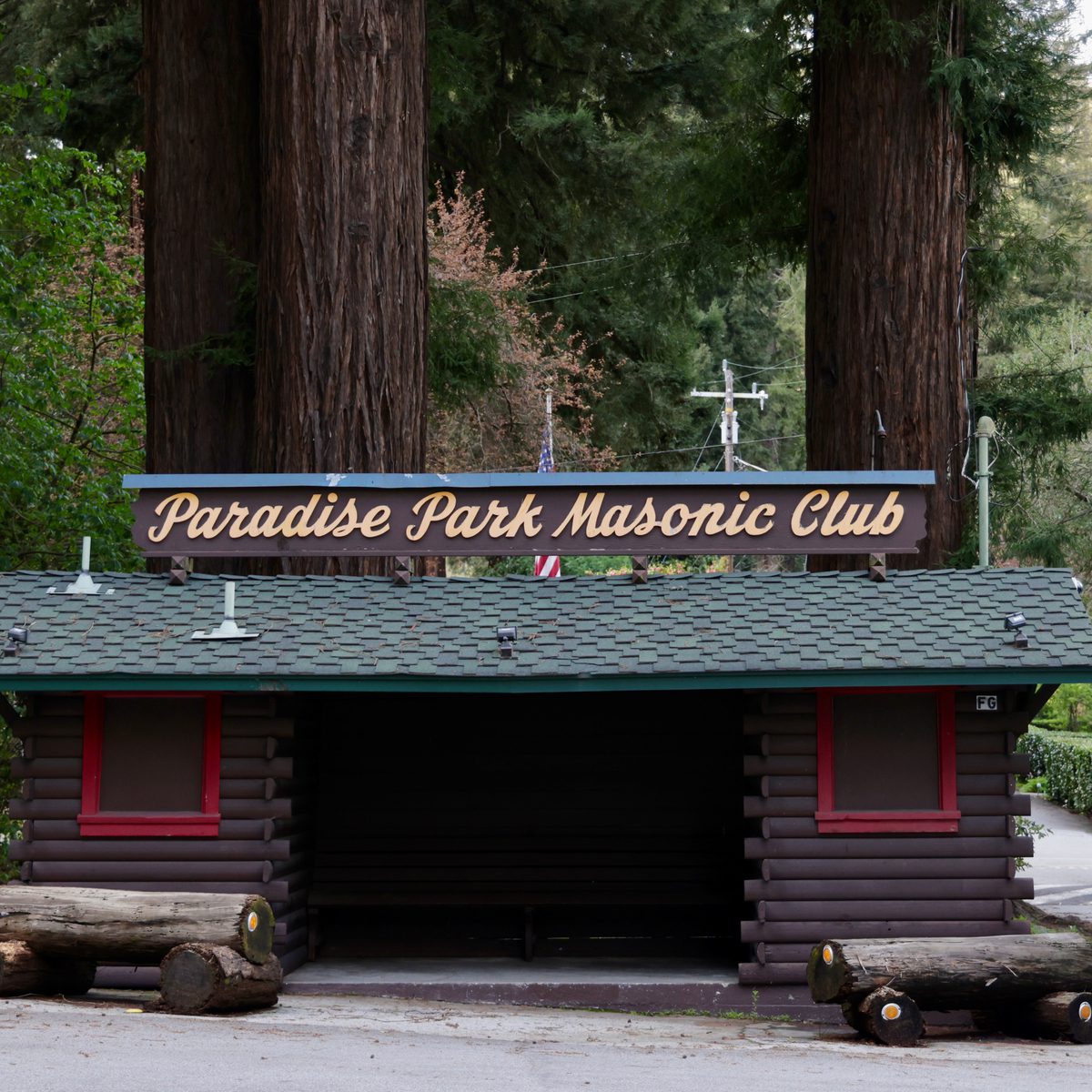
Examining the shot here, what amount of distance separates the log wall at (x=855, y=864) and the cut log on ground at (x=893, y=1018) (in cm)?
130

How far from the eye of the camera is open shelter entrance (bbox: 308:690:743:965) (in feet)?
43.4

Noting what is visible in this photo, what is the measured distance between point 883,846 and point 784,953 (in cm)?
103

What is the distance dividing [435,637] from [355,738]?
9.47ft

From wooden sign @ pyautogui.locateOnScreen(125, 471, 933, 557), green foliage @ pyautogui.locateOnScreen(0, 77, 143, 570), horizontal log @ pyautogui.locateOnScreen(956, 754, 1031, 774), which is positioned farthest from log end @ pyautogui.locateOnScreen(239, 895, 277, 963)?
green foliage @ pyautogui.locateOnScreen(0, 77, 143, 570)

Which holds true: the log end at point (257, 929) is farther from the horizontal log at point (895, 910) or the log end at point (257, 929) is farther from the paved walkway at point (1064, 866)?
the paved walkway at point (1064, 866)

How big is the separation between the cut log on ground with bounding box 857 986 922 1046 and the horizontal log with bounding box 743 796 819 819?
1.66 metres

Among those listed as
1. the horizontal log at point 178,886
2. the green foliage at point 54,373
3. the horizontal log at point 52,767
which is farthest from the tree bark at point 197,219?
the horizontal log at point 178,886

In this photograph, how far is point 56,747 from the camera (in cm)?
1119

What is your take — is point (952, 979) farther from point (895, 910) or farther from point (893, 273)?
point (893, 273)

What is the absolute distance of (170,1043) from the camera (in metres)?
8.40

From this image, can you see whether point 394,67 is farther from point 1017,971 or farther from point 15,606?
point 1017,971

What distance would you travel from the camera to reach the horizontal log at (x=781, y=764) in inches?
434

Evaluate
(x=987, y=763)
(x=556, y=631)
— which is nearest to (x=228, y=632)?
(x=556, y=631)

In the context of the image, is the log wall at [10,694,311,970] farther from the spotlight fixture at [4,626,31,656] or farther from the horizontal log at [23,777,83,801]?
the spotlight fixture at [4,626,31,656]
